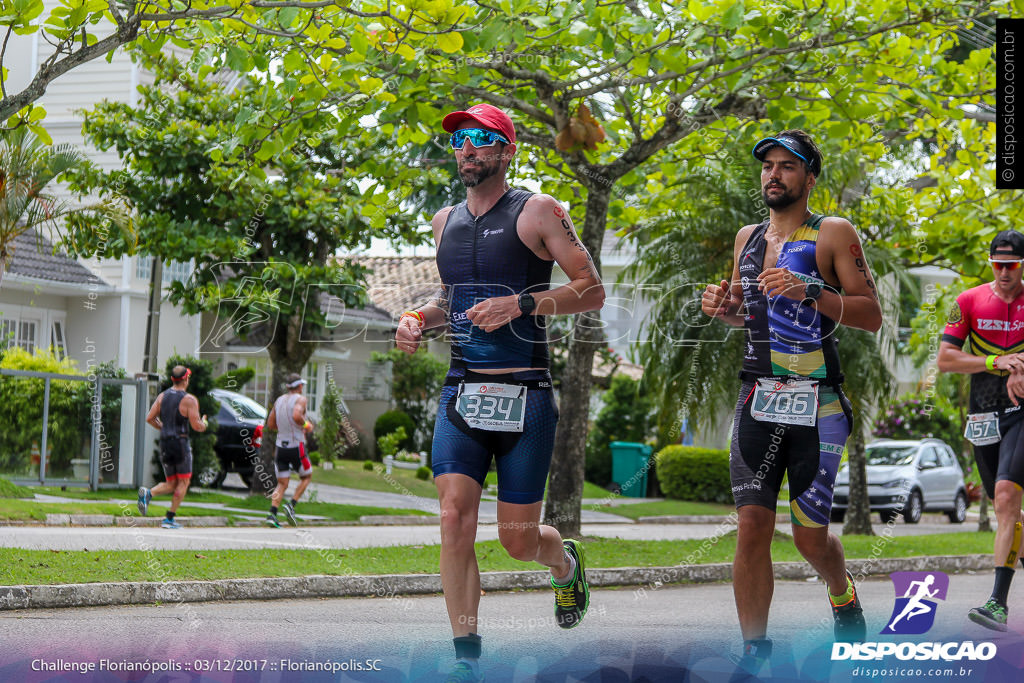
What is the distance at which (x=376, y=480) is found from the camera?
2464 centimetres

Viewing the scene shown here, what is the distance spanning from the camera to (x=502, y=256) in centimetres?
486

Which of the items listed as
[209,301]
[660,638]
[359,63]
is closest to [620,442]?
[209,301]

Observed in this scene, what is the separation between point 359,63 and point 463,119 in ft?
13.7

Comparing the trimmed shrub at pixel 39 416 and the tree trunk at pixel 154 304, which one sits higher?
the tree trunk at pixel 154 304

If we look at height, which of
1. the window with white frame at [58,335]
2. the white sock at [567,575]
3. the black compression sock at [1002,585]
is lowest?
the black compression sock at [1002,585]

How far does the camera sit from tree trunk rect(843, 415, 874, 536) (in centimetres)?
1653

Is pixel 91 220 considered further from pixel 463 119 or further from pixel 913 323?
pixel 913 323

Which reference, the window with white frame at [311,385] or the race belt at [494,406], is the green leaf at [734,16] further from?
the window with white frame at [311,385]

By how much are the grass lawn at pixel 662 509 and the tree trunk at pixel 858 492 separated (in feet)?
16.2

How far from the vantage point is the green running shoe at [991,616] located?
6.18m

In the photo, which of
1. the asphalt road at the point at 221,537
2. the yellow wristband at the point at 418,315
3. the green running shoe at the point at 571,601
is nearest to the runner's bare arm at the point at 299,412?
the asphalt road at the point at 221,537

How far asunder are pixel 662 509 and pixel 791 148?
1844 cm

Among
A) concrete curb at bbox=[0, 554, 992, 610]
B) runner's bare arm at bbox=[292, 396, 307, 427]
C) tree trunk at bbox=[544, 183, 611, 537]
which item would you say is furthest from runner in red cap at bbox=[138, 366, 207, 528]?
concrete curb at bbox=[0, 554, 992, 610]

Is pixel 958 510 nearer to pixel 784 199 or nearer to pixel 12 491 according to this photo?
pixel 12 491
